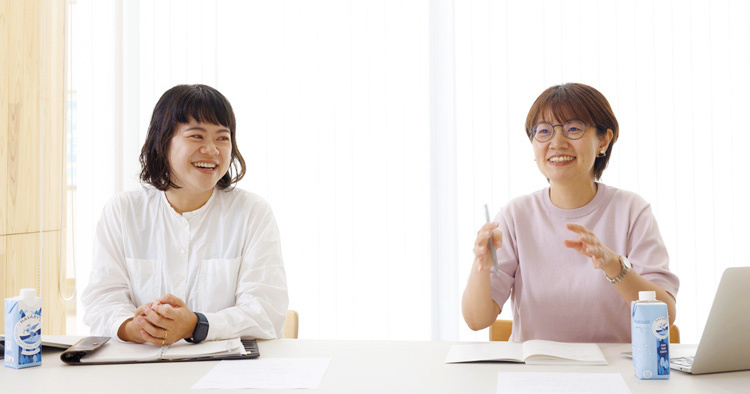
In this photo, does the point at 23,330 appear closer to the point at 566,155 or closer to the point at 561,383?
the point at 561,383

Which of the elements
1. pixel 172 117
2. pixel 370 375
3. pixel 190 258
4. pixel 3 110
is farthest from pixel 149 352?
pixel 3 110

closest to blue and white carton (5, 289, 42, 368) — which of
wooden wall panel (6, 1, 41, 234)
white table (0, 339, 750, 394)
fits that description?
white table (0, 339, 750, 394)

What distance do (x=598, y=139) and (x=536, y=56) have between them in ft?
4.53

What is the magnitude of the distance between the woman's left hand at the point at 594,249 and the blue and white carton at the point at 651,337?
0.28 m

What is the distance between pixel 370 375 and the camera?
1.40m

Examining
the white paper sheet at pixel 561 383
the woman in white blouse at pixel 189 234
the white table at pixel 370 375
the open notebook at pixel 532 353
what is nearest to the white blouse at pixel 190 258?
the woman in white blouse at pixel 189 234

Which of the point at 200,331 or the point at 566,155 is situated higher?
the point at 566,155

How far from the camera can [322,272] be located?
3.33 metres

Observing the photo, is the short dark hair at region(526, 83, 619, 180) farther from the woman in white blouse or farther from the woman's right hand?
the woman in white blouse

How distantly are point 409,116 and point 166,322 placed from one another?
198 centimetres

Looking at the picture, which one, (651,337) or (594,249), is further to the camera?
(594,249)

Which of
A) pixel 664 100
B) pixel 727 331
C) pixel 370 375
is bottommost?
pixel 370 375

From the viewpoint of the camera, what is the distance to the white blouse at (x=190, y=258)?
1.86 metres

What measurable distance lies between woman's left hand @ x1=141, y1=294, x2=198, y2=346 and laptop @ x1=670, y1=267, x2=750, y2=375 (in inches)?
45.8
